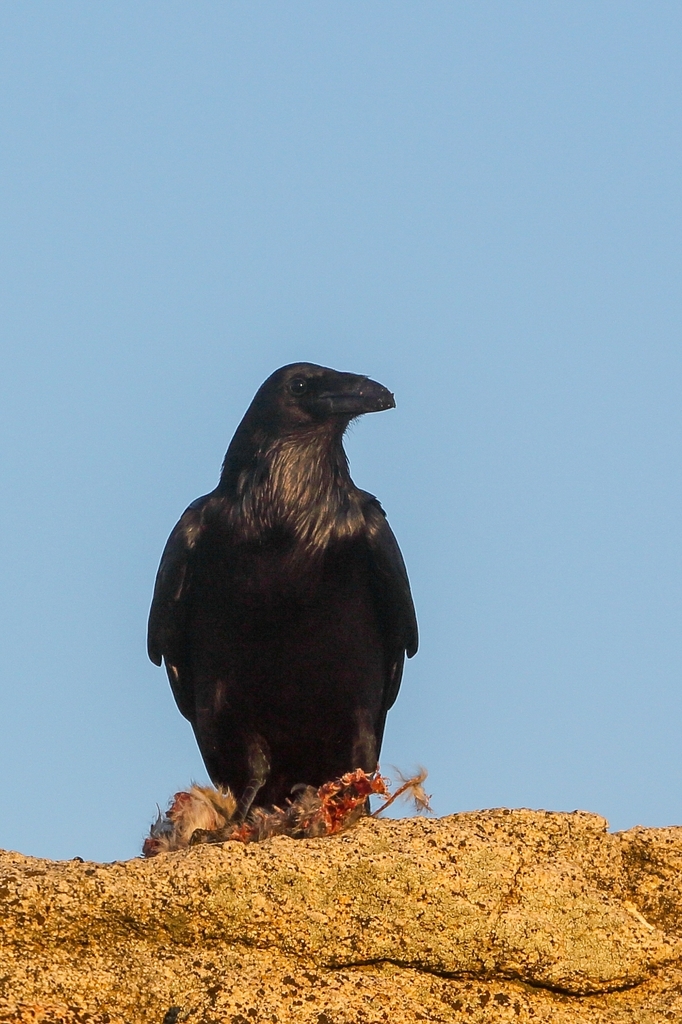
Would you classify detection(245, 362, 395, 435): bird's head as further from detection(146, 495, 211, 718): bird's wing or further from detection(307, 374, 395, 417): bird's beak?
detection(146, 495, 211, 718): bird's wing

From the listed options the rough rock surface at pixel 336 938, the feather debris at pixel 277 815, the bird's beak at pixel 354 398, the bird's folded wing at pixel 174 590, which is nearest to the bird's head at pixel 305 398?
the bird's beak at pixel 354 398

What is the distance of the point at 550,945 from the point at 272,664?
3684mm

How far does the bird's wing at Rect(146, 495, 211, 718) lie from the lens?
30.2 feet

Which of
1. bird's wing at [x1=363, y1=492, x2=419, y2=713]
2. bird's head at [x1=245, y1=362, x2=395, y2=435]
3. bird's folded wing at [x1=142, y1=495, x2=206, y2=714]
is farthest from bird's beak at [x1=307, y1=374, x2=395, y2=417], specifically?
bird's folded wing at [x1=142, y1=495, x2=206, y2=714]

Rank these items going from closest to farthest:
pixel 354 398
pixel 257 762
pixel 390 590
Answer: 1. pixel 257 762
2. pixel 354 398
3. pixel 390 590

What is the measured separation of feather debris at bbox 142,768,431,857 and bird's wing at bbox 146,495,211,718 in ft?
6.20

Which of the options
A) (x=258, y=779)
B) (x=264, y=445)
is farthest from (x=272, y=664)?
(x=264, y=445)

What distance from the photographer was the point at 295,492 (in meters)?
9.02

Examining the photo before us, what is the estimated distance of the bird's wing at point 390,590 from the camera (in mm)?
9211

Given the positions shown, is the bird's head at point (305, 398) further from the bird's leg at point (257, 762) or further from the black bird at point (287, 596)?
Result: the bird's leg at point (257, 762)

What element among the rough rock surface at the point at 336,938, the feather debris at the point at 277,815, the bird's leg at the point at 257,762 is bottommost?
the rough rock surface at the point at 336,938

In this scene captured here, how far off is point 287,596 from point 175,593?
0.93 meters

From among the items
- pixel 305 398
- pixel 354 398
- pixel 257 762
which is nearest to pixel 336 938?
pixel 257 762

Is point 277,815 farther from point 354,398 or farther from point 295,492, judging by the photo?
point 354,398
